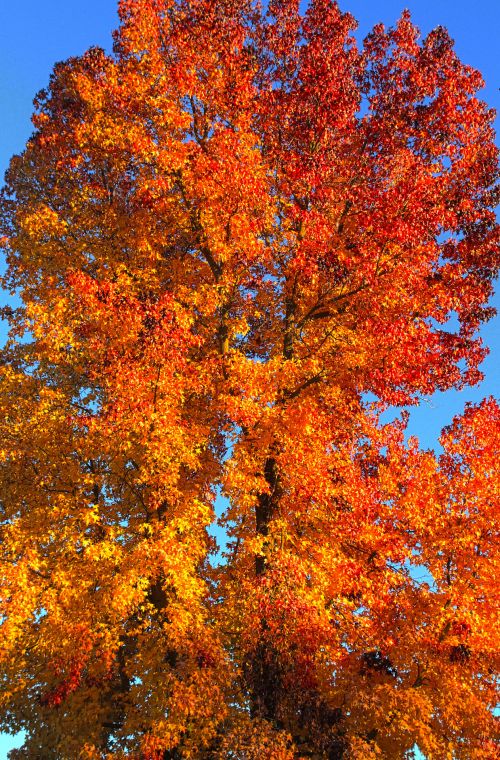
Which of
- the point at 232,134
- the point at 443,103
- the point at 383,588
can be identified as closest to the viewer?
the point at 383,588

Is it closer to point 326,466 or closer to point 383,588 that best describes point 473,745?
point 383,588

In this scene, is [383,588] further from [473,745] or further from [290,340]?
[290,340]

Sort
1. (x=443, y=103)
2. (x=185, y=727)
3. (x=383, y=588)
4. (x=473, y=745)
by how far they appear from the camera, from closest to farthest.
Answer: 1. (x=185, y=727)
2. (x=473, y=745)
3. (x=383, y=588)
4. (x=443, y=103)

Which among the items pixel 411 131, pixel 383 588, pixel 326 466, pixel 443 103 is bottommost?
pixel 383 588

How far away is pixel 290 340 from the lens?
19.7m

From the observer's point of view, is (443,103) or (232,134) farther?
(443,103)

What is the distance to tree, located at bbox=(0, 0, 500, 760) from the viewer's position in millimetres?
14680

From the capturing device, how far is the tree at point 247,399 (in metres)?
14.7

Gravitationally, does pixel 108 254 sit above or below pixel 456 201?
below

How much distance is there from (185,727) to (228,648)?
12.8ft

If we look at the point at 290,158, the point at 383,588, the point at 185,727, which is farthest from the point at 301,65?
the point at 185,727

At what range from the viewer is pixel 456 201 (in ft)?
67.1

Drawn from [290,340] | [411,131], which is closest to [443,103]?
Result: [411,131]

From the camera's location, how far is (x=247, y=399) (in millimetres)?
16641
